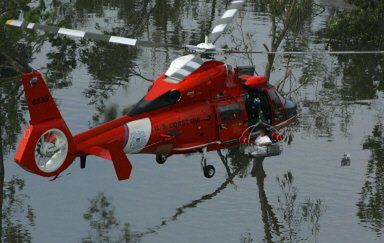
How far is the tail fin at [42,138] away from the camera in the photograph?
28.4m

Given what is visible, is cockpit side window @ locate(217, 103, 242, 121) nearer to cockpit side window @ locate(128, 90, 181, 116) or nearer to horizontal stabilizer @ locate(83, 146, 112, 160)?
cockpit side window @ locate(128, 90, 181, 116)

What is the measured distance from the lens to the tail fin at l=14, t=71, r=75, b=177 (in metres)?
28.4

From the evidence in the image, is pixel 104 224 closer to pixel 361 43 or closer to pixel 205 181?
pixel 205 181

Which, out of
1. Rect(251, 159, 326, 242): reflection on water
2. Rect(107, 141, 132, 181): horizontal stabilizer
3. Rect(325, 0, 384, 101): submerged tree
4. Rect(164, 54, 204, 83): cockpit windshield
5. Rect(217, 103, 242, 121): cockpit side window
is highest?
Rect(325, 0, 384, 101): submerged tree

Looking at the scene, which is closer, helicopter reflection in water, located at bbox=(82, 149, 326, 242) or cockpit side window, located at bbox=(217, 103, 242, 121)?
cockpit side window, located at bbox=(217, 103, 242, 121)

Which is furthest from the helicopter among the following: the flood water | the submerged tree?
the submerged tree

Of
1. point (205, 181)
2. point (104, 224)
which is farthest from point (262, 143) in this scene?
point (205, 181)

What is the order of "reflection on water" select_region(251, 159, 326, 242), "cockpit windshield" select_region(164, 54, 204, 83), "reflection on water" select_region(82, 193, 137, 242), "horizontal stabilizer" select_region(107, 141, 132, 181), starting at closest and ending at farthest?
"horizontal stabilizer" select_region(107, 141, 132, 181), "cockpit windshield" select_region(164, 54, 204, 83), "reflection on water" select_region(82, 193, 137, 242), "reflection on water" select_region(251, 159, 326, 242)

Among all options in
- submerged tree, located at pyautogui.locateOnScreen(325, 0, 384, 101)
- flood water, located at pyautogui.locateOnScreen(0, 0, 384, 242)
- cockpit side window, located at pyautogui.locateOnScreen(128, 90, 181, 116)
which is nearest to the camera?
cockpit side window, located at pyautogui.locateOnScreen(128, 90, 181, 116)

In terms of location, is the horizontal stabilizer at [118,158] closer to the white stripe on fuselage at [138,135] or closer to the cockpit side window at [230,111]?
the white stripe on fuselage at [138,135]

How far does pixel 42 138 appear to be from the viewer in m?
28.9

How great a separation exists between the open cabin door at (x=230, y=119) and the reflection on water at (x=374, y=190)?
1081 centimetres

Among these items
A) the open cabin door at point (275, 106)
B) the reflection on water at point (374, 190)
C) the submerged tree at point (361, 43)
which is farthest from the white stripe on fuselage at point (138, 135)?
the submerged tree at point (361, 43)

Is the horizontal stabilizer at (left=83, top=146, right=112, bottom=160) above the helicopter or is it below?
below
